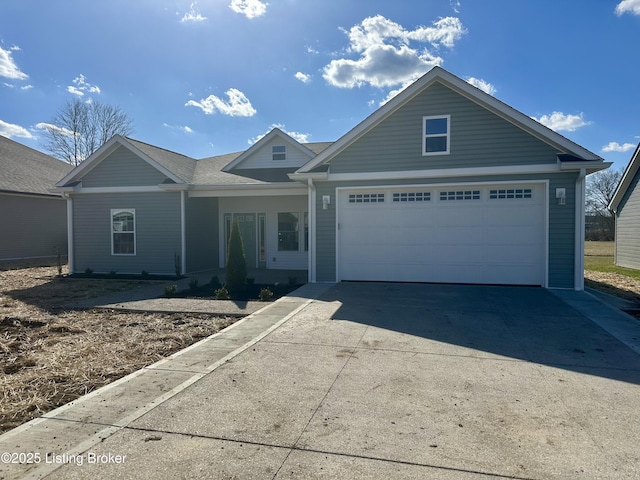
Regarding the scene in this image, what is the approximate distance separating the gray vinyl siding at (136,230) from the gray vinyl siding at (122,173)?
43 centimetres

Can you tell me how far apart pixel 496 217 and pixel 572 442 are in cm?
798

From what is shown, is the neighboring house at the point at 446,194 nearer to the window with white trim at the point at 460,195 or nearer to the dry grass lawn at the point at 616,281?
the window with white trim at the point at 460,195

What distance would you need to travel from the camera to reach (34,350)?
5.79m

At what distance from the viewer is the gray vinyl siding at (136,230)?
46.1 ft

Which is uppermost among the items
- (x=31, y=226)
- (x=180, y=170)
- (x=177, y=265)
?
(x=180, y=170)

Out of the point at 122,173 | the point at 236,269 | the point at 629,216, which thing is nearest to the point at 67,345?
the point at 236,269

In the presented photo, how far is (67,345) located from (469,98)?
1013cm

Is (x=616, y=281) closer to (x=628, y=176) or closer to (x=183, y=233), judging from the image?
(x=628, y=176)

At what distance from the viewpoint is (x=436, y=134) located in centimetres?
1056

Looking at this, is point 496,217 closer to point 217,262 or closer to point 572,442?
point 572,442

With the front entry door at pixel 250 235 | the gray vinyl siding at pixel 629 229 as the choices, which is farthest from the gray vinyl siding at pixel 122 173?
the gray vinyl siding at pixel 629 229

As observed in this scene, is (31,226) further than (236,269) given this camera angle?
Yes

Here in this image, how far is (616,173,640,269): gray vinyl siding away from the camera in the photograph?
54.1ft

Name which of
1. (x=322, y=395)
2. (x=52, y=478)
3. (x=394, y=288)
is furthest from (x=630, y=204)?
(x=52, y=478)
